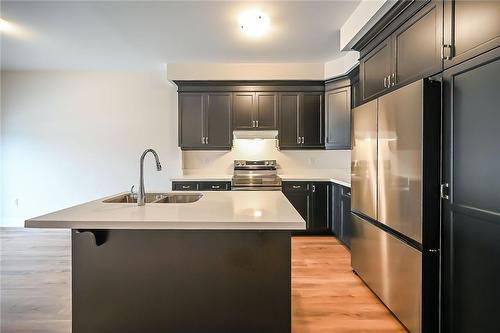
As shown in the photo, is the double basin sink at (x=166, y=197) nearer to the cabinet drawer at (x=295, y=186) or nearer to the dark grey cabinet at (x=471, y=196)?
the dark grey cabinet at (x=471, y=196)

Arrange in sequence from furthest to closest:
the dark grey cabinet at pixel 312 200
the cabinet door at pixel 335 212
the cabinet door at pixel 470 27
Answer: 1. the dark grey cabinet at pixel 312 200
2. the cabinet door at pixel 335 212
3. the cabinet door at pixel 470 27

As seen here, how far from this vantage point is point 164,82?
16.4 feet

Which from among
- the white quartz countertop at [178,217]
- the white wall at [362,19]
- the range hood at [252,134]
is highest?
the white wall at [362,19]

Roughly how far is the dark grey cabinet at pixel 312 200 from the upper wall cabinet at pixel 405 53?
1.82 meters

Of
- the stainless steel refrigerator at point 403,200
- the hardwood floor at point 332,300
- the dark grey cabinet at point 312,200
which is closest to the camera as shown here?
the stainless steel refrigerator at point 403,200

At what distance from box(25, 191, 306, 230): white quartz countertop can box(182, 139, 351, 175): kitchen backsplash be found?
10.1ft

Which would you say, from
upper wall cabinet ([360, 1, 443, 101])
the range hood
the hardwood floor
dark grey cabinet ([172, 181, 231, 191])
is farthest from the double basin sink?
the range hood

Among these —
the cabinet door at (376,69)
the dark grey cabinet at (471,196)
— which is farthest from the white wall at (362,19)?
the dark grey cabinet at (471,196)

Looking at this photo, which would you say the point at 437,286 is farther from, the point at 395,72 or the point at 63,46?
the point at 63,46

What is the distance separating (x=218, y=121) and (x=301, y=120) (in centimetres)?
127

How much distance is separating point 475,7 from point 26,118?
5.97 m

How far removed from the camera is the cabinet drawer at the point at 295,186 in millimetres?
4414

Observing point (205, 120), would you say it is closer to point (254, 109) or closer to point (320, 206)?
point (254, 109)

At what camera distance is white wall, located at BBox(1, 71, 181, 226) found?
4.99 m
